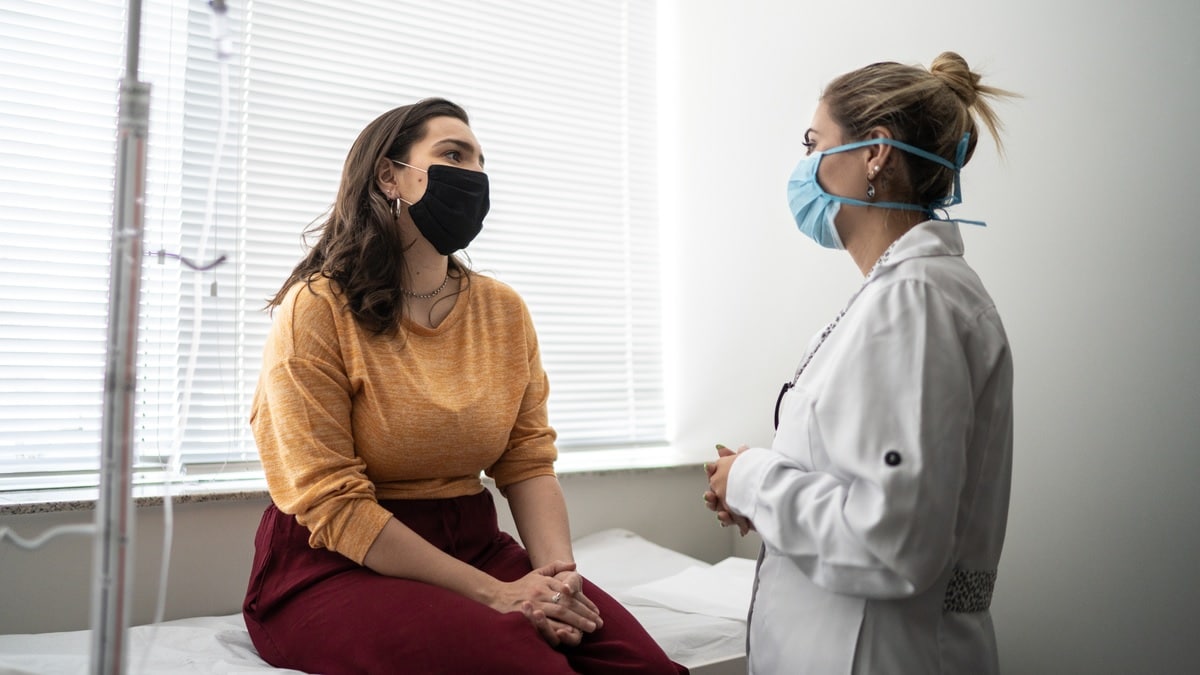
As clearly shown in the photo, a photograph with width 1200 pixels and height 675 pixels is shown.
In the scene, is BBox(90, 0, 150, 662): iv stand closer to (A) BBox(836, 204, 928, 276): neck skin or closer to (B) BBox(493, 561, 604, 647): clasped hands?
(B) BBox(493, 561, 604, 647): clasped hands

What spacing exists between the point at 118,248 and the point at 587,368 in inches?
83.5

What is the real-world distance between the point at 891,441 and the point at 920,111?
559 mm

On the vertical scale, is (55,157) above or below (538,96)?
below

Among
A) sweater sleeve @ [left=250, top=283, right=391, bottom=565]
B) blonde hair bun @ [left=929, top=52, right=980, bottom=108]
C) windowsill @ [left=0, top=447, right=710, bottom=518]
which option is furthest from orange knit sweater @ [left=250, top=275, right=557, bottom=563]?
blonde hair bun @ [left=929, top=52, right=980, bottom=108]

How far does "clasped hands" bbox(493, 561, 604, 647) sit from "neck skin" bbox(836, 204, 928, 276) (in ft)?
2.43

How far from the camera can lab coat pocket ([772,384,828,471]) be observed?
1.18m

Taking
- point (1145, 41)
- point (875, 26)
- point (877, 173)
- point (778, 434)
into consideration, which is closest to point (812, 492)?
point (778, 434)

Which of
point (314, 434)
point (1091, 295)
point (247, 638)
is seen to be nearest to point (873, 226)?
point (1091, 295)

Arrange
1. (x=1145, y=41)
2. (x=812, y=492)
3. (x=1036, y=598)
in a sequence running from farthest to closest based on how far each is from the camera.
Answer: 1. (x=1036, y=598)
2. (x=1145, y=41)
3. (x=812, y=492)

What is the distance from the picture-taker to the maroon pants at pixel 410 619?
47.9 inches

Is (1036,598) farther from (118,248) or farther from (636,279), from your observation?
(118,248)

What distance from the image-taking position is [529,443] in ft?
5.57

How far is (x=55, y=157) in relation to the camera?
1.93 meters

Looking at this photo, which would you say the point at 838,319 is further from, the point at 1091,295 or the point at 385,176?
the point at 385,176
